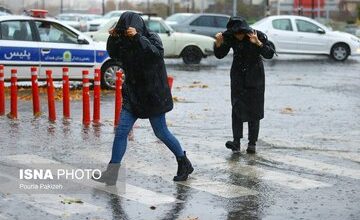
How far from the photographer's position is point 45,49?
16484 millimetres

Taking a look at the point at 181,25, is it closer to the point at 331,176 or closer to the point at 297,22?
the point at 297,22

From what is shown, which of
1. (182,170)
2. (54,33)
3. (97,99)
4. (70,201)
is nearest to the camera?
(70,201)

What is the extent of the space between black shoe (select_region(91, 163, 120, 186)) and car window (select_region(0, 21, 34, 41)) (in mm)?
8748

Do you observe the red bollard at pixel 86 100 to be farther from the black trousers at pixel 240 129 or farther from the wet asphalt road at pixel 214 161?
the black trousers at pixel 240 129

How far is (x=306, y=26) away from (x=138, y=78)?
21.3 meters

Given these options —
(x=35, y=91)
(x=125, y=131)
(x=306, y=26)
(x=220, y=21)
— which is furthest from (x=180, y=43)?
(x=125, y=131)

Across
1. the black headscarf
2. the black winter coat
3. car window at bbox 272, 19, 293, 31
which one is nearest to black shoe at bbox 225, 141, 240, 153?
the black winter coat

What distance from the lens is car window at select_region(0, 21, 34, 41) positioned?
16422 millimetres

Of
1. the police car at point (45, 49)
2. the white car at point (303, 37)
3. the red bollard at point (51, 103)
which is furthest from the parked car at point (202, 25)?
the red bollard at point (51, 103)

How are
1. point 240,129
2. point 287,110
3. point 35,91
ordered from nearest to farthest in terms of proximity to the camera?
point 240,129, point 35,91, point 287,110

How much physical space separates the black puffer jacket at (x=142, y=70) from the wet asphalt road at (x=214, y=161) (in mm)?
824

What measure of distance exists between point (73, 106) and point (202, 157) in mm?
5304

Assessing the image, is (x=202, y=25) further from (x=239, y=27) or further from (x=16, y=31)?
(x=239, y=27)

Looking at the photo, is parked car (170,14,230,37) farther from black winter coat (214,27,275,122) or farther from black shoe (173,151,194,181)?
black shoe (173,151,194,181)
